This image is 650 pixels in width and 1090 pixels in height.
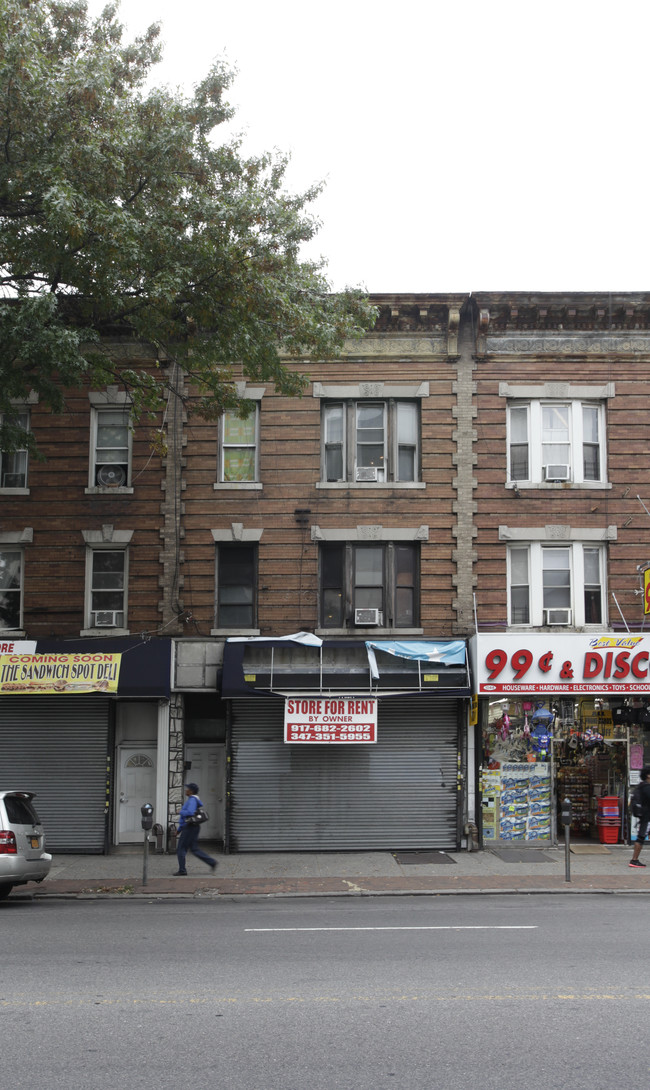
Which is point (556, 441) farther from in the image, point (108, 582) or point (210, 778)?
point (210, 778)

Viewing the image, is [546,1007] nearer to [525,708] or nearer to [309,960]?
[309,960]

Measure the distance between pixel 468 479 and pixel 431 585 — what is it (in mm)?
2319

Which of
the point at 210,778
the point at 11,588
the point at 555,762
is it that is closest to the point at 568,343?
the point at 555,762

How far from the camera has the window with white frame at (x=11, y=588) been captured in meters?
19.3

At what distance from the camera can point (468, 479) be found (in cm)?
1931

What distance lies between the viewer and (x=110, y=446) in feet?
64.6

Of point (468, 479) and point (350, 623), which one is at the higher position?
point (468, 479)

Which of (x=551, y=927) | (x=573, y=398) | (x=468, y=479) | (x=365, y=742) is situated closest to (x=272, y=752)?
(x=365, y=742)

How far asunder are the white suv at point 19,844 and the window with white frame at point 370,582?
23.3 ft

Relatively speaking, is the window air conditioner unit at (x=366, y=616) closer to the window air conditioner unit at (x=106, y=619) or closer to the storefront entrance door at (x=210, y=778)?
the storefront entrance door at (x=210, y=778)

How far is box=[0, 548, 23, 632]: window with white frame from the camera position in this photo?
19266 mm

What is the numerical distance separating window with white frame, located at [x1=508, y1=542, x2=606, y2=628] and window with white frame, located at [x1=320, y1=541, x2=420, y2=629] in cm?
206

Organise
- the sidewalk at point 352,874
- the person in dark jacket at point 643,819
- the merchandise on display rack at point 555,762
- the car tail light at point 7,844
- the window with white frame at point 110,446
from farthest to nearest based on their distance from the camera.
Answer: the window with white frame at point 110,446 → the merchandise on display rack at point 555,762 → the person in dark jacket at point 643,819 → the sidewalk at point 352,874 → the car tail light at point 7,844

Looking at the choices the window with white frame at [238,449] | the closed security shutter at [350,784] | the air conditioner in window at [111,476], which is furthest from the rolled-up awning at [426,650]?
the air conditioner in window at [111,476]
